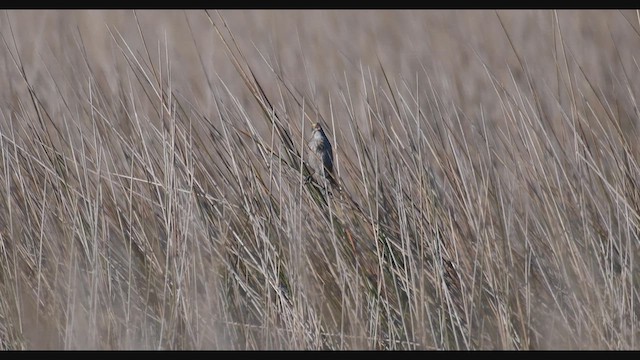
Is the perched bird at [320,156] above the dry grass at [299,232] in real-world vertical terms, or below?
above

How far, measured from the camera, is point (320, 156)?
3.42m

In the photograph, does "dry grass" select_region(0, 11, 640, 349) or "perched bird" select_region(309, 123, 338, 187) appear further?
"perched bird" select_region(309, 123, 338, 187)

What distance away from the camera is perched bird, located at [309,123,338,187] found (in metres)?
3.33

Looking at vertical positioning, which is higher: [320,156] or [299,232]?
[320,156]

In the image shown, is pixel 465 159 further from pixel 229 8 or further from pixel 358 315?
pixel 229 8

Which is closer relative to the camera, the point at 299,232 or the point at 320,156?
the point at 299,232

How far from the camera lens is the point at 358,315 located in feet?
9.80

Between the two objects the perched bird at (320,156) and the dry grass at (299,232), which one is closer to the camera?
the dry grass at (299,232)

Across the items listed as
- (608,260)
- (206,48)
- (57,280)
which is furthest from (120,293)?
(206,48)

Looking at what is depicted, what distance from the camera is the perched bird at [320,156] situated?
10.9 ft

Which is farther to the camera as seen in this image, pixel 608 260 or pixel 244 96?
pixel 244 96

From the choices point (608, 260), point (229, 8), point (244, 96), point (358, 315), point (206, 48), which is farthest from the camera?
point (229, 8)

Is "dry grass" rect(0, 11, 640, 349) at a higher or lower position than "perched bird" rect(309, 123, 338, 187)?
lower

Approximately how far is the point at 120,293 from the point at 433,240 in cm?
100
